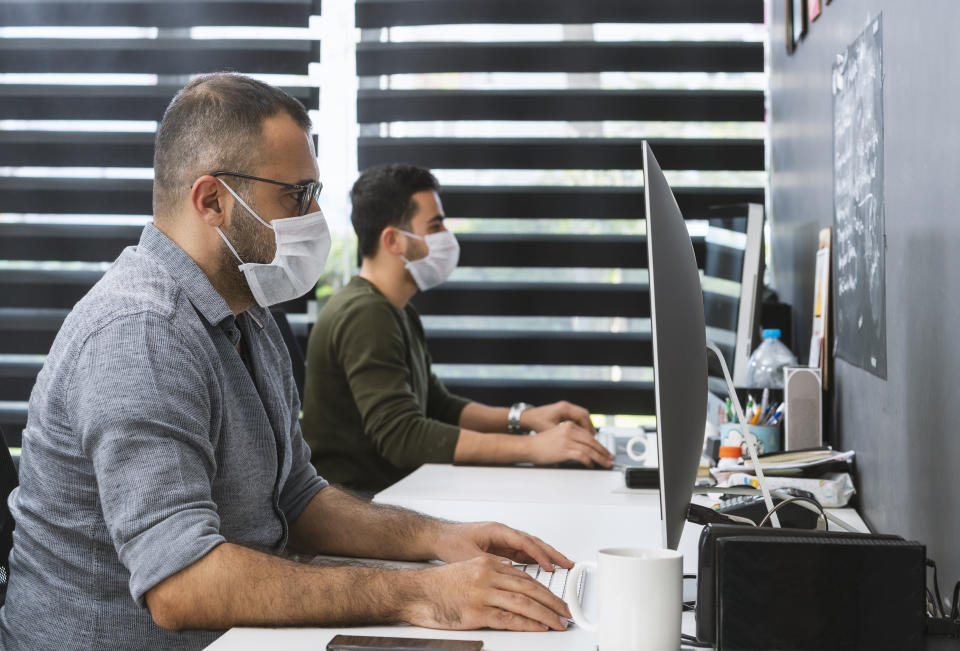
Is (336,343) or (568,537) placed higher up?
(336,343)

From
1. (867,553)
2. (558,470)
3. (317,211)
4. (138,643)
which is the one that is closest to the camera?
(867,553)

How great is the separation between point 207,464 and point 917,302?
36.9 inches

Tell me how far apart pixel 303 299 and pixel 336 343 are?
0.81m

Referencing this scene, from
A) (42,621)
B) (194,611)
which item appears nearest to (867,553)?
(194,611)

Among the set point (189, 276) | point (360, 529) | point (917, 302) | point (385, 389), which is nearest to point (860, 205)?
point (917, 302)

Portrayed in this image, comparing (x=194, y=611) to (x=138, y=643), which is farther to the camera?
(x=138, y=643)

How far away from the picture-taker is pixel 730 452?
74.6 inches

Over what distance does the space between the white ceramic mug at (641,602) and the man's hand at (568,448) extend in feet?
4.08

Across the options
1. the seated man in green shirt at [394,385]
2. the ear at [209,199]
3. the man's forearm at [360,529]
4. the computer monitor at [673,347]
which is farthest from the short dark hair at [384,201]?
the computer monitor at [673,347]

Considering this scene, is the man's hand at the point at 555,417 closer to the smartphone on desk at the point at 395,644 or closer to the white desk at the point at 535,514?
the white desk at the point at 535,514

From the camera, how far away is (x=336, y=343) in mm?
2523

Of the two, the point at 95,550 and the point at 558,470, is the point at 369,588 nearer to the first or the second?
the point at 95,550

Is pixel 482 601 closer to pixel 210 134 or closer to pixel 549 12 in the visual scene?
pixel 210 134

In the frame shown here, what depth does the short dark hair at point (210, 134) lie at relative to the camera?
130 cm
